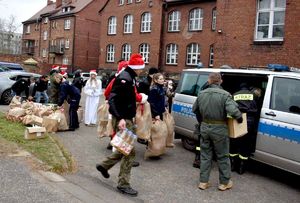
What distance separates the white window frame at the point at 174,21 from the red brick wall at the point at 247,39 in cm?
1707

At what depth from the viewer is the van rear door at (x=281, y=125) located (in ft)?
20.2

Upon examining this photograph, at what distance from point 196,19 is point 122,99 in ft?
102

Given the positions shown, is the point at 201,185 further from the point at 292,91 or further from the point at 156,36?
the point at 156,36

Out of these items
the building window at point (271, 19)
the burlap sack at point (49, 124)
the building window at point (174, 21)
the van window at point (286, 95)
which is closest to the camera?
the van window at point (286, 95)

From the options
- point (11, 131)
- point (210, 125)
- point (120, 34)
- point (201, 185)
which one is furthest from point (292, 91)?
point (120, 34)

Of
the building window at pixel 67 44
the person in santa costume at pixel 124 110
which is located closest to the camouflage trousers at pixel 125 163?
the person in santa costume at pixel 124 110

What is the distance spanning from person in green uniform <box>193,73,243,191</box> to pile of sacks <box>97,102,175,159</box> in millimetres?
1310

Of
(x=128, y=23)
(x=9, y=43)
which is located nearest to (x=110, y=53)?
(x=128, y=23)

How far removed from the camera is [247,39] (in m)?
18.2

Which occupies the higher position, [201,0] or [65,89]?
[201,0]

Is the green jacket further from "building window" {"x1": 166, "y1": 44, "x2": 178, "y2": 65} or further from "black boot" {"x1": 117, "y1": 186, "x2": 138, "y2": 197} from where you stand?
"building window" {"x1": 166, "y1": 44, "x2": 178, "y2": 65}

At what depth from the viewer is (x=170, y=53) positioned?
37.7m

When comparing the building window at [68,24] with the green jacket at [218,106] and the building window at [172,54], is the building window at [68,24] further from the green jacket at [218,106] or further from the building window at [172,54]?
the green jacket at [218,106]

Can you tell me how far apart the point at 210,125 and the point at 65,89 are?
582 cm
